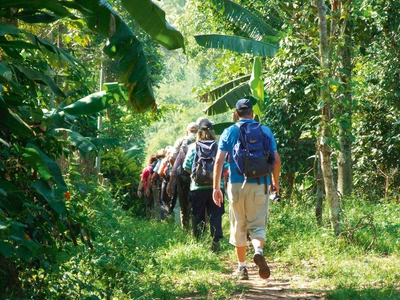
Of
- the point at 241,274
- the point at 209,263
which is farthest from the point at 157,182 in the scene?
the point at 241,274

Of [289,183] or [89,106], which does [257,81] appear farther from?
[289,183]

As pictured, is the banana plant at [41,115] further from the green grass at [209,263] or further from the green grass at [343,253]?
the green grass at [343,253]

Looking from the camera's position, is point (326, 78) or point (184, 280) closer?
point (184, 280)

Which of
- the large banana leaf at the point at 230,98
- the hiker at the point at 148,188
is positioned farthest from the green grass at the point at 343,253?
the hiker at the point at 148,188

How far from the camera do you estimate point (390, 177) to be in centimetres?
1662

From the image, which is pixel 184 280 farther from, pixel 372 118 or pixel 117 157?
pixel 117 157

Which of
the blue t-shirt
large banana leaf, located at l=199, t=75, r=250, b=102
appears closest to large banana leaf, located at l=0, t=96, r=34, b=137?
the blue t-shirt

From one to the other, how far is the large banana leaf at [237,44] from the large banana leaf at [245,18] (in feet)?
0.90

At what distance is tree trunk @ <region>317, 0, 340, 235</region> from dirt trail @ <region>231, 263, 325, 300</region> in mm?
1625

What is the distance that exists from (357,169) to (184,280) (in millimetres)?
11335

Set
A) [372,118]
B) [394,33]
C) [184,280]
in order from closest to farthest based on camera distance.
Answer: [184,280] → [394,33] → [372,118]

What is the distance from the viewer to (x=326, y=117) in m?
9.62

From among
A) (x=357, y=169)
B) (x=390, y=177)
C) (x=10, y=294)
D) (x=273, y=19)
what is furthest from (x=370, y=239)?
(x=273, y=19)

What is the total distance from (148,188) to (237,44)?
4273mm
